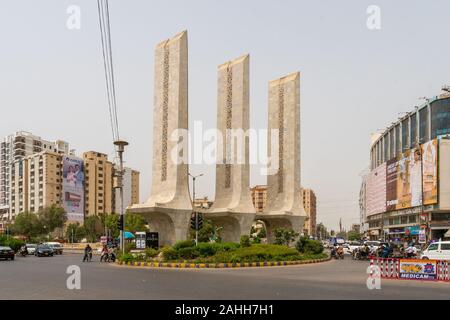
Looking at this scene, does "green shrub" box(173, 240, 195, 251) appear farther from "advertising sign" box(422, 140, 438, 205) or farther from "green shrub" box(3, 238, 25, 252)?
"advertising sign" box(422, 140, 438, 205)

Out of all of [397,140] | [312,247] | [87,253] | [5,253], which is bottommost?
[5,253]

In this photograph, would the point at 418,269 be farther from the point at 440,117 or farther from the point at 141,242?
the point at 440,117

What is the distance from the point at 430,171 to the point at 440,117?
41.5 ft

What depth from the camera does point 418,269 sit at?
2059cm

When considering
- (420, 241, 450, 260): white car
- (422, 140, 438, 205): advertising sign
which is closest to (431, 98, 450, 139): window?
(422, 140, 438, 205): advertising sign

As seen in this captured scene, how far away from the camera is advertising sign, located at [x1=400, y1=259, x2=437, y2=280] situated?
2031 centimetres

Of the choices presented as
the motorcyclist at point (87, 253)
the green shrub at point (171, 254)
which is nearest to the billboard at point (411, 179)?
the motorcyclist at point (87, 253)

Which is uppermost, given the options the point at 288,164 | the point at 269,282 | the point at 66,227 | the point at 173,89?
the point at 173,89

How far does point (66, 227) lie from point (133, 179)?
45800 mm

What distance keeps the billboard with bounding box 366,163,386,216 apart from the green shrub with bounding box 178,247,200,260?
79306 millimetres

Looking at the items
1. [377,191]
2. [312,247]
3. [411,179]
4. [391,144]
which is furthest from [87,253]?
[391,144]
